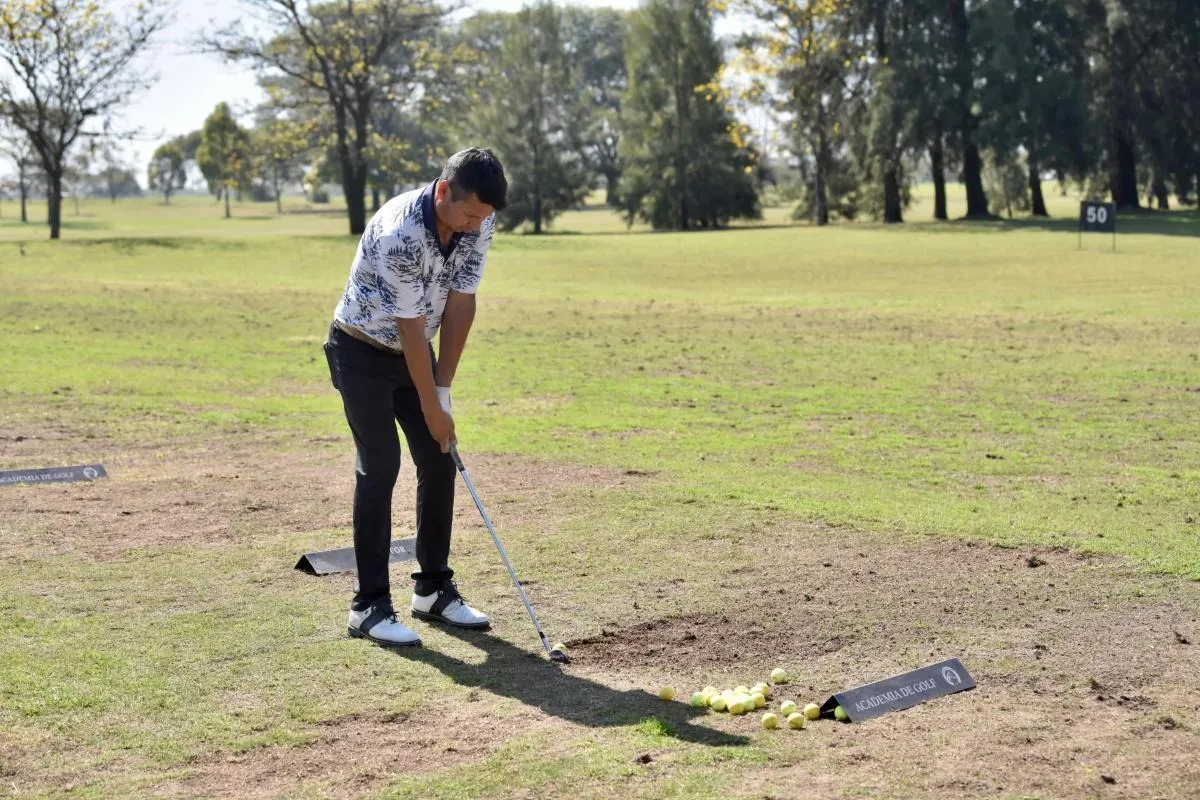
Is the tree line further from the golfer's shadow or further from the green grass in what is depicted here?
the golfer's shadow

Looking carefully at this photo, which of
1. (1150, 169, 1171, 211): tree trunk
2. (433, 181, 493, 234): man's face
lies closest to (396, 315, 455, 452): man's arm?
(433, 181, 493, 234): man's face

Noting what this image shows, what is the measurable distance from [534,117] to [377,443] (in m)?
65.6

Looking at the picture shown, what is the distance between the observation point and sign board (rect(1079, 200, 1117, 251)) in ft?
142

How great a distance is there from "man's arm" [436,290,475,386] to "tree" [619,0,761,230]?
197 ft

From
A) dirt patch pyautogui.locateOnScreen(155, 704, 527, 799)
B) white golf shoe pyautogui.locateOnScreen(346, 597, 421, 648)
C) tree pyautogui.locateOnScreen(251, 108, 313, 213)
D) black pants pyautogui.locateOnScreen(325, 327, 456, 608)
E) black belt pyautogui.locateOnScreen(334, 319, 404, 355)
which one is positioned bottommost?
dirt patch pyautogui.locateOnScreen(155, 704, 527, 799)

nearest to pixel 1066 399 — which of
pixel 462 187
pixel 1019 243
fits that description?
pixel 462 187

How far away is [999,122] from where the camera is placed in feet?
186

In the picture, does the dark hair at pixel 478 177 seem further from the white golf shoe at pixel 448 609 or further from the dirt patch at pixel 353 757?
the dirt patch at pixel 353 757

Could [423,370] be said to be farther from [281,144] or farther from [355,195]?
[355,195]

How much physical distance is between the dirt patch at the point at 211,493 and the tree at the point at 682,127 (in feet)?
181

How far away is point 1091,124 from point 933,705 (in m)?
55.4

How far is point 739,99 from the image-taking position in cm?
6338

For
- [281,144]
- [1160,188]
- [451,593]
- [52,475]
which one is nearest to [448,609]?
[451,593]

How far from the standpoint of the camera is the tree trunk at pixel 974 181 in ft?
204
